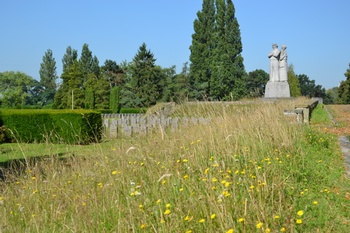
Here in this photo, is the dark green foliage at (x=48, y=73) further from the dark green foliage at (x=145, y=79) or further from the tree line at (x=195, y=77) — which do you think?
the dark green foliage at (x=145, y=79)

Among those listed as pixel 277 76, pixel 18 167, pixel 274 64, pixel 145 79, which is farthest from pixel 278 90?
pixel 145 79

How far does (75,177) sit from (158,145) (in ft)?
4.37

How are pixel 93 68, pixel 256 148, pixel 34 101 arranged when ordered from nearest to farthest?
pixel 256 148 → pixel 93 68 → pixel 34 101

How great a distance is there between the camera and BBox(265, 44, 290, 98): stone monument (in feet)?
76.8

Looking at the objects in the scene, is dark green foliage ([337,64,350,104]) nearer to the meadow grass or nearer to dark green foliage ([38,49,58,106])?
the meadow grass

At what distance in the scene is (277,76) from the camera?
78.3ft

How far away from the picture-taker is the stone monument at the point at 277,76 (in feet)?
76.8

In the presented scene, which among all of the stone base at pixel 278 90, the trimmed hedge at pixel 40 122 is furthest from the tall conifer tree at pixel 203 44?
the trimmed hedge at pixel 40 122

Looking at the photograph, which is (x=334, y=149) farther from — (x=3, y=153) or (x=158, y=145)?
(x=3, y=153)

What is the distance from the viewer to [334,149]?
646 centimetres

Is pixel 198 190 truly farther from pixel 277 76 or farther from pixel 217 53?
pixel 217 53

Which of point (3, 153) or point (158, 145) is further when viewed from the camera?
point (3, 153)

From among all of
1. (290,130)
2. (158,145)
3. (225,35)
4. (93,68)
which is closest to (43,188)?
(158,145)

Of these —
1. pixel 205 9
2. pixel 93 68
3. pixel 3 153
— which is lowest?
pixel 3 153
